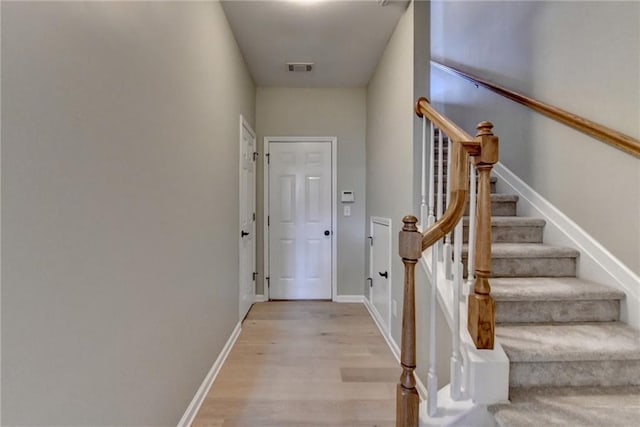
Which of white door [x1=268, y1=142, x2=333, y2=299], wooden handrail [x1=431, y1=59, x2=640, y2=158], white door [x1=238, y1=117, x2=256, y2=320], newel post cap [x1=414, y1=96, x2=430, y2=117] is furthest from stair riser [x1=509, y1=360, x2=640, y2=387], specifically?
white door [x1=268, y1=142, x2=333, y2=299]

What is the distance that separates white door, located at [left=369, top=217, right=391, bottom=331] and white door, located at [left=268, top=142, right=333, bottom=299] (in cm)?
73

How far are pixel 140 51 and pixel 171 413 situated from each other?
5.28 ft

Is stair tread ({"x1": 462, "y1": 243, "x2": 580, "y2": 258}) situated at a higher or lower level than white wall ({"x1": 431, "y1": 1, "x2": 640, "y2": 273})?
lower

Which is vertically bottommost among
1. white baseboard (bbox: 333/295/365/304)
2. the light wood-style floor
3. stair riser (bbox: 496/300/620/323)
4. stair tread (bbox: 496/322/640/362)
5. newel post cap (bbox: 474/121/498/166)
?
the light wood-style floor

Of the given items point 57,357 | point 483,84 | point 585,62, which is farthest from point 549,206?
point 57,357

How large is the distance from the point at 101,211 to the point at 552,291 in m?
2.09

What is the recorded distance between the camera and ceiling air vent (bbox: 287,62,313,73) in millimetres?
3260

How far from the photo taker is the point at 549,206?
2.27 metres

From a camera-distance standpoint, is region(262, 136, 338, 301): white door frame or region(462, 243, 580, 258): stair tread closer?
region(462, 243, 580, 258): stair tread

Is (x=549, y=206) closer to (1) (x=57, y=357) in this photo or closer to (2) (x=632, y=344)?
(2) (x=632, y=344)

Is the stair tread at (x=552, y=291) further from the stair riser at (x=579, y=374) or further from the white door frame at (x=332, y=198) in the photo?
the white door frame at (x=332, y=198)

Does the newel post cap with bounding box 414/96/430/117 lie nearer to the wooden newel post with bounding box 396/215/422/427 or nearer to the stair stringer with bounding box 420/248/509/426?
the wooden newel post with bounding box 396/215/422/427

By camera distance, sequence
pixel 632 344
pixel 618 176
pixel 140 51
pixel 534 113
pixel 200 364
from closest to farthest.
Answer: pixel 140 51 < pixel 632 344 < pixel 618 176 < pixel 200 364 < pixel 534 113

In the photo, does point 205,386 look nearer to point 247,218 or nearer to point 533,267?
point 247,218
